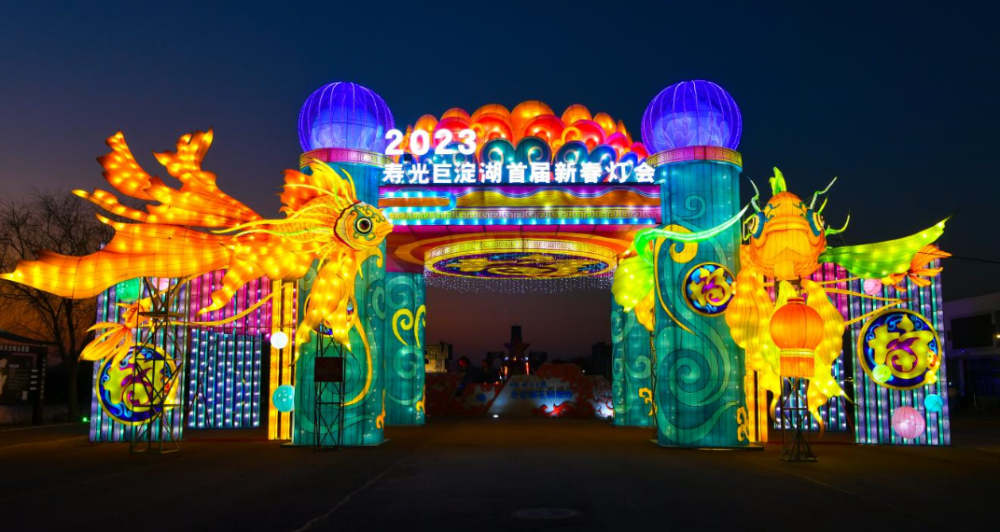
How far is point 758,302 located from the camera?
15117mm

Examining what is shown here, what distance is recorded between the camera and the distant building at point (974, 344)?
1774 inches

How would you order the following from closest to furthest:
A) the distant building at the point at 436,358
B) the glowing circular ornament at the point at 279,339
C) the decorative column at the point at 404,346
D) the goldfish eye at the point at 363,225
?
the goldfish eye at the point at 363,225 → the glowing circular ornament at the point at 279,339 → the decorative column at the point at 404,346 → the distant building at the point at 436,358

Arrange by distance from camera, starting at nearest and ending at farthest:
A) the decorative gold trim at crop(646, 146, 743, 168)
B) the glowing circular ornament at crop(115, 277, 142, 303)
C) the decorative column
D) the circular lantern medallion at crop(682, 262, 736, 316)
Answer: the circular lantern medallion at crop(682, 262, 736, 316) < the decorative gold trim at crop(646, 146, 743, 168) < the glowing circular ornament at crop(115, 277, 142, 303) < the decorative column

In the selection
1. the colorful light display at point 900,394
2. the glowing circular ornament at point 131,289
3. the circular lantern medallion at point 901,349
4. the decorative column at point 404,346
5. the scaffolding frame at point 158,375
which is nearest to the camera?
the scaffolding frame at point 158,375

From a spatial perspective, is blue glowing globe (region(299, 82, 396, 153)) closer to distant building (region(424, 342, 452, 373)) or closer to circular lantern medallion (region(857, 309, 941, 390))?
circular lantern medallion (region(857, 309, 941, 390))

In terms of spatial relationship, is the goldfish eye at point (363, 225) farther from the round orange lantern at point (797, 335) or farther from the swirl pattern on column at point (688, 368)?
the round orange lantern at point (797, 335)

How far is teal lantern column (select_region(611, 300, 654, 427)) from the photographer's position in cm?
2308

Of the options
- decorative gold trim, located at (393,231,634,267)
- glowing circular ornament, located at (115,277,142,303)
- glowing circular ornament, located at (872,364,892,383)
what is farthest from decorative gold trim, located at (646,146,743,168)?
glowing circular ornament, located at (115,277,142,303)

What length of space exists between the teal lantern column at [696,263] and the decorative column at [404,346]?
900 cm

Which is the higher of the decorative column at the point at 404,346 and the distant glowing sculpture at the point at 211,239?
the distant glowing sculpture at the point at 211,239

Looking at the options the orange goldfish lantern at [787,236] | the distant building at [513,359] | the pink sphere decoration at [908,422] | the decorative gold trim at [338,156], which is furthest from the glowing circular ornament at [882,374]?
the distant building at [513,359]

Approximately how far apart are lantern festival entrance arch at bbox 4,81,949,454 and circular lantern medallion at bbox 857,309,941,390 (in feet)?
0.14

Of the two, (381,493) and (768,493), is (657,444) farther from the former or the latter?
(381,493)

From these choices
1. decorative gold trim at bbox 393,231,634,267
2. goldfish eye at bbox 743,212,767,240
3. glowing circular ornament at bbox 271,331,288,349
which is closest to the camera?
goldfish eye at bbox 743,212,767,240
